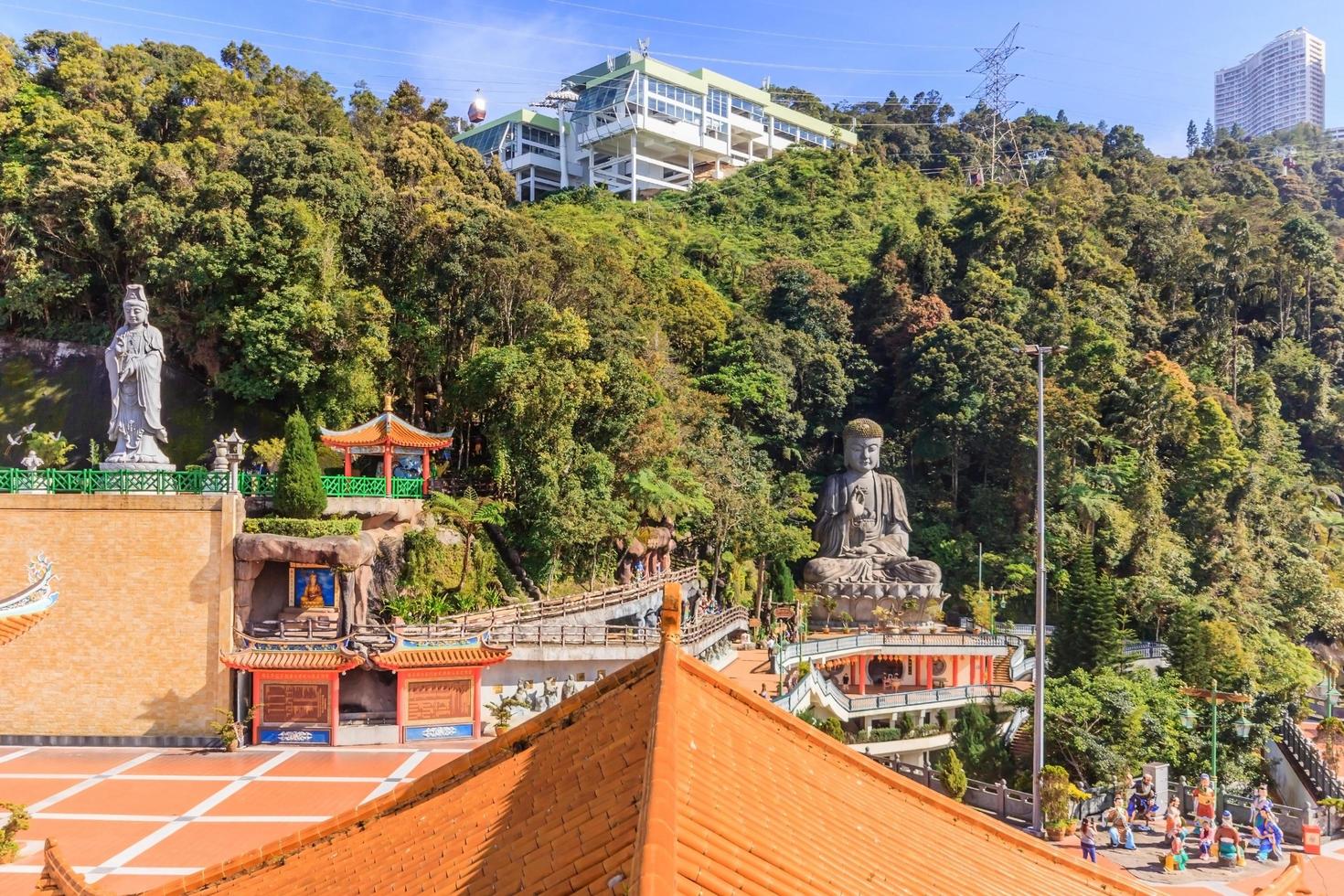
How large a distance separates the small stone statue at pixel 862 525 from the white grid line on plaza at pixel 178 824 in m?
18.1

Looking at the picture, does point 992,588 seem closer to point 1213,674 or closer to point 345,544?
point 1213,674

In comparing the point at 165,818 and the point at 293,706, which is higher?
the point at 293,706

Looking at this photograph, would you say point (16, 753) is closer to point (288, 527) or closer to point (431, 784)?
point (288, 527)

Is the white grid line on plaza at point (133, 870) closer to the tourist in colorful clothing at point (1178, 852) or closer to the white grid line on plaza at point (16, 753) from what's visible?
the white grid line on plaza at point (16, 753)

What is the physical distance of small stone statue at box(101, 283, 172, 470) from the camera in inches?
799

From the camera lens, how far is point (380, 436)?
75.8ft

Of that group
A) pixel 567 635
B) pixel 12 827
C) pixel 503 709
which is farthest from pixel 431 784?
pixel 567 635

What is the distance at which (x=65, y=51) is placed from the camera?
31.2 m

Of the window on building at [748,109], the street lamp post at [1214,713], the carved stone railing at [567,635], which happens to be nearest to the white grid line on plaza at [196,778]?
the carved stone railing at [567,635]

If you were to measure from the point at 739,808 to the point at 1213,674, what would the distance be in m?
25.0

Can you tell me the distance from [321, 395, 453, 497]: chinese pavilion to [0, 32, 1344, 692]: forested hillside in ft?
6.40

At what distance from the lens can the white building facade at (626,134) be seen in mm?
55062

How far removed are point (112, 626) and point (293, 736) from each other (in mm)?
4115

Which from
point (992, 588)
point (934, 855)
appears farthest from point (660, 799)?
point (992, 588)
